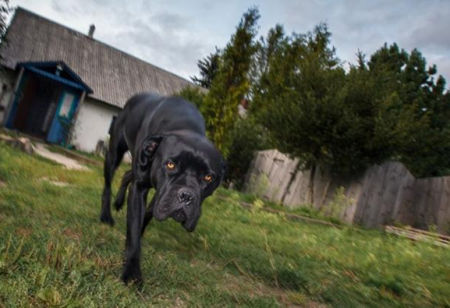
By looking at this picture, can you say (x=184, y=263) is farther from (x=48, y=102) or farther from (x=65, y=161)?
(x=48, y=102)

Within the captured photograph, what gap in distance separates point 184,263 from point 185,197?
82 centimetres

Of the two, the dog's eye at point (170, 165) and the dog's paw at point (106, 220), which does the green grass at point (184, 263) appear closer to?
the dog's paw at point (106, 220)

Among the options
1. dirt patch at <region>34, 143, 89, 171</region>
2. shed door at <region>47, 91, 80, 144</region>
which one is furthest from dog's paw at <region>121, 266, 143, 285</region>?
shed door at <region>47, 91, 80, 144</region>

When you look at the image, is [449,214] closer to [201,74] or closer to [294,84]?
[294,84]

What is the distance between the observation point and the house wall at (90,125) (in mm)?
19516

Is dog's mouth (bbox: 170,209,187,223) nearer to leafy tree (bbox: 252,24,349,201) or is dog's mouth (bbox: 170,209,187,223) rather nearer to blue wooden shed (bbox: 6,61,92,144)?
leafy tree (bbox: 252,24,349,201)

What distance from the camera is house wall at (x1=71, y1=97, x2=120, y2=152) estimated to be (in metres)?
19.5

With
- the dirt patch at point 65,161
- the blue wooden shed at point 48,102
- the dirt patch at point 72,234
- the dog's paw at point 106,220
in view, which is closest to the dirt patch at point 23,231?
the dirt patch at point 72,234

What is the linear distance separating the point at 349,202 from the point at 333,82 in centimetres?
312

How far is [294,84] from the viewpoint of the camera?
11.6 m

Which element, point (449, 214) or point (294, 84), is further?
point (294, 84)

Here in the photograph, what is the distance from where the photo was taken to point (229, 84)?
13383mm

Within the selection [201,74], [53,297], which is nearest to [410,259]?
[53,297]

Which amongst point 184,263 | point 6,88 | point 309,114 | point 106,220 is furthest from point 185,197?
point 6,88
